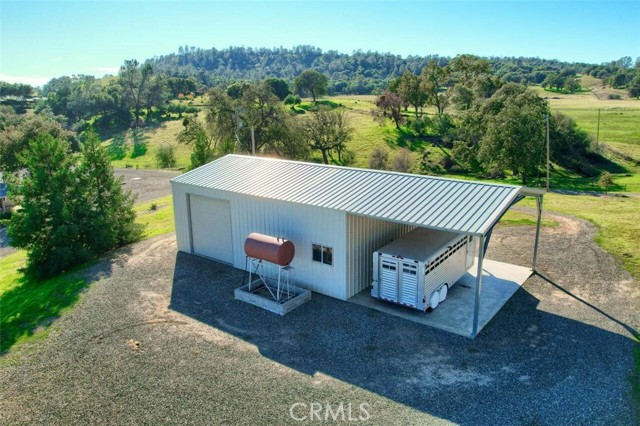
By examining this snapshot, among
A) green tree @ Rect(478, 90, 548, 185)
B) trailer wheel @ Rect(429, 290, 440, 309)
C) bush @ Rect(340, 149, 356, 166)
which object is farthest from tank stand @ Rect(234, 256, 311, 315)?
bush @ Rect(340, 149, 356, 166)

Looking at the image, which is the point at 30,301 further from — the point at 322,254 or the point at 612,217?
the point at 612,217

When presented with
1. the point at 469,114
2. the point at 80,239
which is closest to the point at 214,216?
the point at 80,239

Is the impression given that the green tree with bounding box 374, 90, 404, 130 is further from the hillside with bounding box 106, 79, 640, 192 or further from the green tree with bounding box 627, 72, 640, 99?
the green tree with bounding box 627, 72, 640, 99

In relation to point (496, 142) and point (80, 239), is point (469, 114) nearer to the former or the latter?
point (496, 142)

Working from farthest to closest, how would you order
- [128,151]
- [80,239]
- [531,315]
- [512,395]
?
[128,151], [80,239], [531,315], [512,395]

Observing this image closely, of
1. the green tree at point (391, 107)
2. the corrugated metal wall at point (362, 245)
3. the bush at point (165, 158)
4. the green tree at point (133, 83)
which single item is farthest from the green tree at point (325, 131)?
the green tree at point (133, 83)

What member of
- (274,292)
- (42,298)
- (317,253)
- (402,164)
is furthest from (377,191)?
(402,164)
